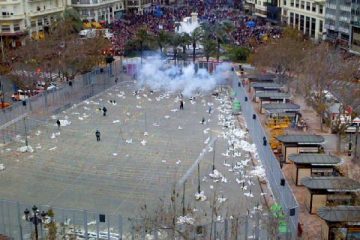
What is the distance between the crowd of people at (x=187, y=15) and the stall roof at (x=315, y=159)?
41.7m

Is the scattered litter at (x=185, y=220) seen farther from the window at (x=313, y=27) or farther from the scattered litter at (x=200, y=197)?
the window at (x=313, y=27)

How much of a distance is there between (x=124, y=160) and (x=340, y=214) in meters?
14.8

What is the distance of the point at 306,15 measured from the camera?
81.0 meters

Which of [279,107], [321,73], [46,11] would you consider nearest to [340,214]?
[279,107]

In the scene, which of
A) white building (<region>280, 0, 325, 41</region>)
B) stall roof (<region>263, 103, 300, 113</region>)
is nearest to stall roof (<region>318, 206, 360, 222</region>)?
stall roof (<region>263, 103, 300, 113</region>)

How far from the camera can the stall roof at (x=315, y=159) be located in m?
28.6

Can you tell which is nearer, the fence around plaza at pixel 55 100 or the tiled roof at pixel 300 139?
the tiled roof at pixel 300 139

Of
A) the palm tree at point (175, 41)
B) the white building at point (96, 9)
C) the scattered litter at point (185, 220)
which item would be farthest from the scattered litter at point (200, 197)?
the white building at point (96, 9)

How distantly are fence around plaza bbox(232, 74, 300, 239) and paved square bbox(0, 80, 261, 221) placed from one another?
3.07 feet

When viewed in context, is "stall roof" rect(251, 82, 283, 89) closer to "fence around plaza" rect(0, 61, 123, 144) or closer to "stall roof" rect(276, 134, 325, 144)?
"fence around plaza" rect(0, 61, 123, 144)

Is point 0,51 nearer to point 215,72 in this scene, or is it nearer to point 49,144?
point 215,72

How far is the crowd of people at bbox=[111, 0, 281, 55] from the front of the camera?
75.2 metres

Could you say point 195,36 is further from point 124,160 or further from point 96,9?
point 124,160

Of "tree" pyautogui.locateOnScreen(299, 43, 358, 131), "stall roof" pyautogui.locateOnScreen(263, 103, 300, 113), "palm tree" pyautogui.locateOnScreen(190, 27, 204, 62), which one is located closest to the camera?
"tree" pyautogui.locateOnScreen(299, 43, 358, 131)
